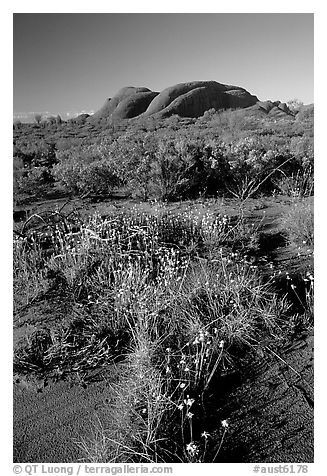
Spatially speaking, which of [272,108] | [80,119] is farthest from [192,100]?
[80,119]

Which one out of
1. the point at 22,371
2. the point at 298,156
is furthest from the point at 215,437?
the point at 298,156

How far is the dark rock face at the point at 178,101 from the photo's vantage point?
70.1ft

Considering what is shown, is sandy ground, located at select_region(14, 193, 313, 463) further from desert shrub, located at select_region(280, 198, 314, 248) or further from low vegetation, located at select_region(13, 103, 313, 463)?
desert shrub, located at select_region(280, 198, 314, 248)

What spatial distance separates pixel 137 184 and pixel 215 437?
5.18m

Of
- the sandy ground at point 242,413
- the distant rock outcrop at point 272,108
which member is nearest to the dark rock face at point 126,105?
the distant rock outcrop at point 272,108

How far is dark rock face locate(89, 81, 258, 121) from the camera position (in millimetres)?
21375

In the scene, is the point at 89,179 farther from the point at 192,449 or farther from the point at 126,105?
the point at 126,105

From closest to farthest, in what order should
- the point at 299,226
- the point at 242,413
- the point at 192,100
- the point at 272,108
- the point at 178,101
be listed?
the point at 242,413, the point at 299,226, the point at 178,101, the point at 192,100, the point at 272,108

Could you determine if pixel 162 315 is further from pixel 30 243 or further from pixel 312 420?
pixel 30 243

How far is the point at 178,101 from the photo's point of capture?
843 inches

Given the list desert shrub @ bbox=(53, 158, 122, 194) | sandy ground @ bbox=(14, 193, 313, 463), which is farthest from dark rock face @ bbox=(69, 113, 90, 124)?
sandy ground @ bbox=(14, 193, 313, 463)

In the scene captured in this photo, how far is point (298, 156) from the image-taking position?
9.16 m

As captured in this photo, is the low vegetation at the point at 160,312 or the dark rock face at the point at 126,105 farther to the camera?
the dark rock face at the point at 126,105

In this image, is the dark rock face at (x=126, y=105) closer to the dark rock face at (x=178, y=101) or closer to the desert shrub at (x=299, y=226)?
the dark rock face at (x=178, y=101)
